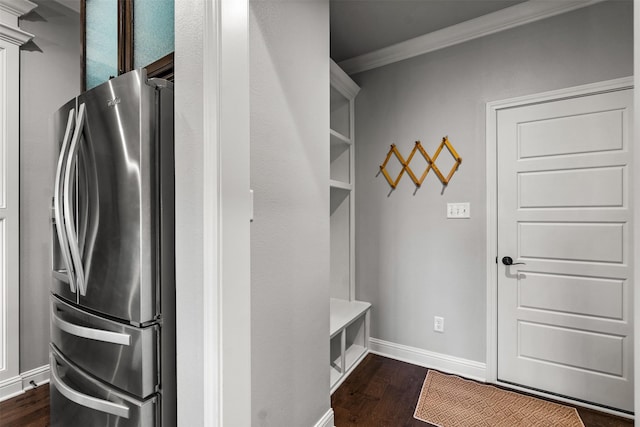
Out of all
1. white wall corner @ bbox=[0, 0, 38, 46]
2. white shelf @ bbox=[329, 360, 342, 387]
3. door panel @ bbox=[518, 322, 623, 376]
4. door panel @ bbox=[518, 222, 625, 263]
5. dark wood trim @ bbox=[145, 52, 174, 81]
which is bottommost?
white shelf @ bbox=[329, 360, 342, 387]

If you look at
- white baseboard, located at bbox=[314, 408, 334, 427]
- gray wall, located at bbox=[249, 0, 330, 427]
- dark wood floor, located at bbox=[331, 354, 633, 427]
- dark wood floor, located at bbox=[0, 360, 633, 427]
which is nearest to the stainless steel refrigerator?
gray wall, located at bbox=[249, 0, 330, 427]

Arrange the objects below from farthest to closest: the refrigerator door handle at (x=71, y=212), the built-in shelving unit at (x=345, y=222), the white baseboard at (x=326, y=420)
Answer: the built-in shelving unit at (x=345, y=222)
the white baseboard at (x=326, y=420)
the refrigerator door handle at (x=71, y=212)

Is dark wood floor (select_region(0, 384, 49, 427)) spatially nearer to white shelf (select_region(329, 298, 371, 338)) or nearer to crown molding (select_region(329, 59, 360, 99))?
white shelf (select_region(329, 298, 371, 338))

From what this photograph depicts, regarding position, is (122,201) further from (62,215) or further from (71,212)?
Result: (62,215)

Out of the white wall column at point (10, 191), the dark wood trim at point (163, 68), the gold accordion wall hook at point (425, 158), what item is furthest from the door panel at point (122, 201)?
the gold accordion wall hook at point (425, 158)

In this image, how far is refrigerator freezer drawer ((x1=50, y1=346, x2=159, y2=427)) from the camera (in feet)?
A: 3.59

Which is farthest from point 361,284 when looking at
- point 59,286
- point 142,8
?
point 142,8

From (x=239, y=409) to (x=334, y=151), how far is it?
2224 mm

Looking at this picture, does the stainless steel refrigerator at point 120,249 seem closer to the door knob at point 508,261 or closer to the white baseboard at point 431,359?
the white baseboard at point 431,359

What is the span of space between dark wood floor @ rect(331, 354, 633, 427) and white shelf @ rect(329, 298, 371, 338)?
42cm

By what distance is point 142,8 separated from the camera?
1.44 metres

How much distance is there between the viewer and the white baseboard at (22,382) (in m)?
2.00

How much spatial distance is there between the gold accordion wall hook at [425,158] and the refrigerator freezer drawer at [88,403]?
2167mm

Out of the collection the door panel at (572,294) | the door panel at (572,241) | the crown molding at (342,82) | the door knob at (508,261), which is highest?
the crown molding at (342,82)
